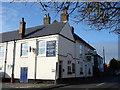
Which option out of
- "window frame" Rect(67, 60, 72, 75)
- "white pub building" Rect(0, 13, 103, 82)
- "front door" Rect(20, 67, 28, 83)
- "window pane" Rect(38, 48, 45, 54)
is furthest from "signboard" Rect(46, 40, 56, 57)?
"front door" Rect(20, 67, 28, 83)

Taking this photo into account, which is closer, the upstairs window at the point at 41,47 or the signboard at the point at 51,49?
the signboard at the point at 51,49

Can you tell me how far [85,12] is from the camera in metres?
4.53

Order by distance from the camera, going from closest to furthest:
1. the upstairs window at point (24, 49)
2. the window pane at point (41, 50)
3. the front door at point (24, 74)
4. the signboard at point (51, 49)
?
the signboard at point (51, 49), the window pane at point (41, 50), the front door at point (24, 74), the upstairs window at point (24, 49)

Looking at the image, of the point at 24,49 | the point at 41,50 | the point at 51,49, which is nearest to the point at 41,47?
the point at 41,50

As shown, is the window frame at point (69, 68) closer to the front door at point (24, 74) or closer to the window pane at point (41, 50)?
the window pane at point (41, 50)

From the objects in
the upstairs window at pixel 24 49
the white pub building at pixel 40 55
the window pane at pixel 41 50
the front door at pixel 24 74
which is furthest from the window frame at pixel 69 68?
the upstairs window at pixel 24 49

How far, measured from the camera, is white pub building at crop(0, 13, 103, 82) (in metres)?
19.1

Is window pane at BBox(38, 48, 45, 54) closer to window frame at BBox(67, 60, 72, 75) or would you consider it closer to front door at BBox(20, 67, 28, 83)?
front door at BBox(20, 67, 28, 83)

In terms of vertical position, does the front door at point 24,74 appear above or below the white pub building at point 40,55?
below

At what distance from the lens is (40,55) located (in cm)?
1983

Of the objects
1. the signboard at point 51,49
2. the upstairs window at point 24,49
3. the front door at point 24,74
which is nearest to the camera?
the signboard at point 51,49

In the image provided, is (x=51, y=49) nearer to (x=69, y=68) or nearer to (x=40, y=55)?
(x=40, y=55)

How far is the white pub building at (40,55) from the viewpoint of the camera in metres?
19.1

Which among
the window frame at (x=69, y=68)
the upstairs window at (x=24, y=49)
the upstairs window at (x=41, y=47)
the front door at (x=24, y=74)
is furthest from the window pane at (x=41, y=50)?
the window frame at (x=69, y=68)
